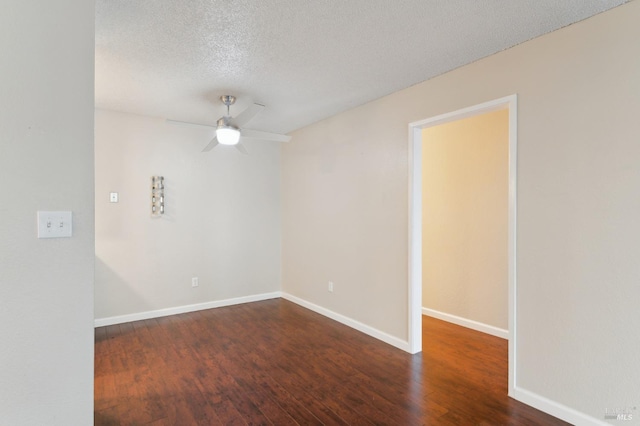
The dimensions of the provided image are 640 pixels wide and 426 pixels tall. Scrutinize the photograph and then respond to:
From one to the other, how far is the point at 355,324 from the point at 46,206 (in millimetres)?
3082

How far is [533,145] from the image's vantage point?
2.19 metres

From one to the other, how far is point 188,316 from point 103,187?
1911 millimetres

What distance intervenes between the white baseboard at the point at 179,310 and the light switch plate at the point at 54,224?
2934mm

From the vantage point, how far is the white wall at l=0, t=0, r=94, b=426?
1.37 m

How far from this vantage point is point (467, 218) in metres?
3.79

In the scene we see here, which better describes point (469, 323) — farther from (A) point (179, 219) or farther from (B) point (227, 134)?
(A) point (179, 219)

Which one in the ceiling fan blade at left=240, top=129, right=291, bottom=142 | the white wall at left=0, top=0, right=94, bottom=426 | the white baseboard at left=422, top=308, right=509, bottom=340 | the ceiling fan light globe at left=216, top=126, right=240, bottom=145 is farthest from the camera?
the white baseboard at left=422, top=308, right=509, bottom=340

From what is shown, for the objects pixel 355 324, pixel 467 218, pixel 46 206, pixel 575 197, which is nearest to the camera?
pixel 46 206

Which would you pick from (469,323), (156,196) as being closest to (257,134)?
(156,196)

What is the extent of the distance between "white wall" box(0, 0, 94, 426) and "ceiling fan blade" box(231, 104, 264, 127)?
1363 mm

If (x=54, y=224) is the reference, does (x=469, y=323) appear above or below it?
below

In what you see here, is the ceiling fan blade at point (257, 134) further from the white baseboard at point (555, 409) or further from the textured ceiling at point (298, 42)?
the white baseboard at point (555, 409)

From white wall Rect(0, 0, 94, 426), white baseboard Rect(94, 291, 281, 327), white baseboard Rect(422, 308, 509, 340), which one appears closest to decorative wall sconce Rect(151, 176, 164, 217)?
white baseboard Rect(94, 291, 281, 327)

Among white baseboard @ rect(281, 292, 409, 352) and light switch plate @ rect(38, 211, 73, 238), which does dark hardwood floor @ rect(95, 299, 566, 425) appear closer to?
white baseboard @ rect(281, 292, 409, 352)
